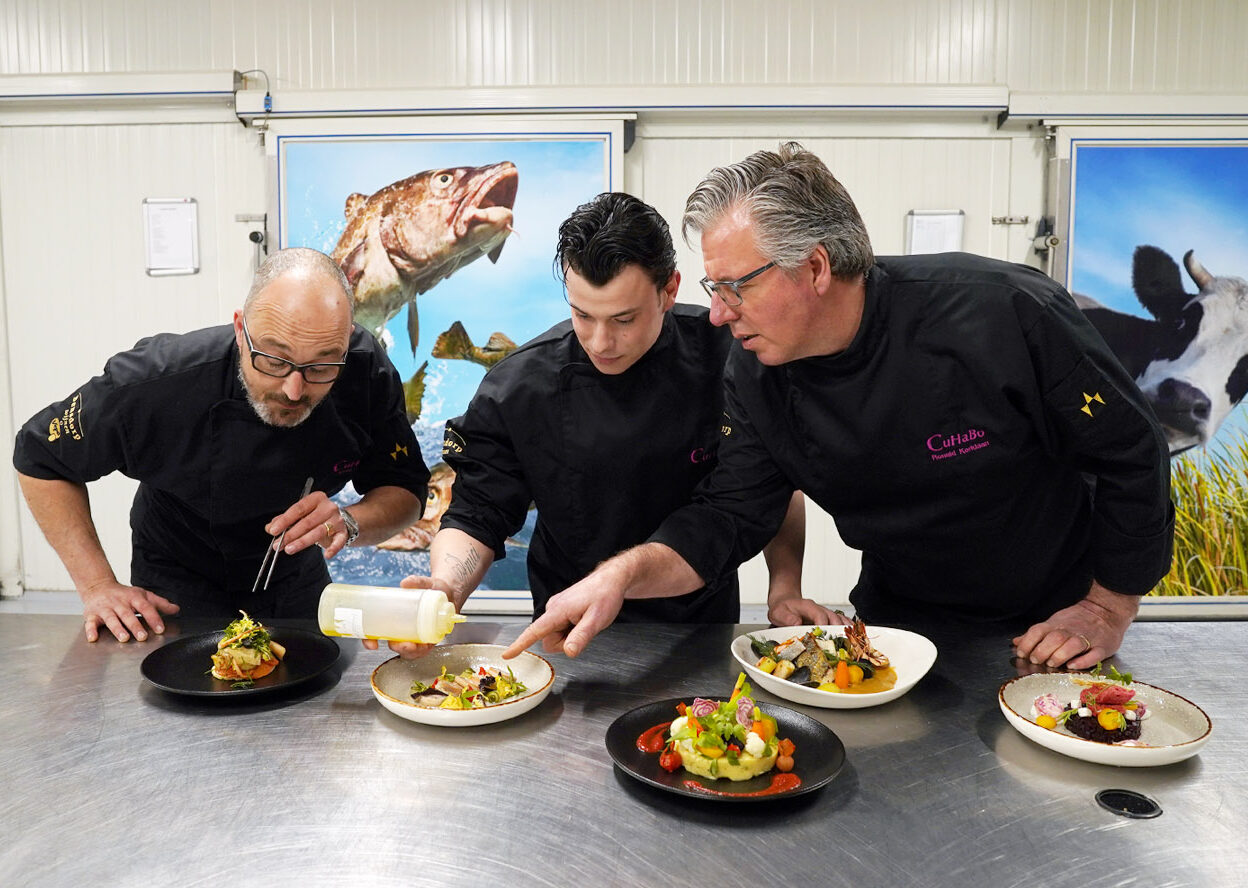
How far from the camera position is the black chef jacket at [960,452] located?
1.91 m

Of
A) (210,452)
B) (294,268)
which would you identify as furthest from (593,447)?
(210,452)

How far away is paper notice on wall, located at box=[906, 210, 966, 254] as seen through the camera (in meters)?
4.54

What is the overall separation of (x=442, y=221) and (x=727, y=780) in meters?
3.69

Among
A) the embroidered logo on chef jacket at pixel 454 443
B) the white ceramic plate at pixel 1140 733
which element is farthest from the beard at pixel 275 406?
the white ceramic plate at pixel 1140 733

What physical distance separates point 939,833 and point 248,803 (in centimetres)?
95

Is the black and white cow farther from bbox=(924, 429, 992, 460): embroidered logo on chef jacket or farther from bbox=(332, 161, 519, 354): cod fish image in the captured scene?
bbox=(924, 429, 992, 460): embroidered logo on chef jacket

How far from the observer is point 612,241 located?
198 cm

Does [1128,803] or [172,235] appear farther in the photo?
[172,235]

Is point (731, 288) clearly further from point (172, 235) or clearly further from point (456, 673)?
point (172, 235)

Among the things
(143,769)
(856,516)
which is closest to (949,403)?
(856,516)

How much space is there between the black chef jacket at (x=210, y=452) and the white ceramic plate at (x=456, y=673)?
2.66 ft

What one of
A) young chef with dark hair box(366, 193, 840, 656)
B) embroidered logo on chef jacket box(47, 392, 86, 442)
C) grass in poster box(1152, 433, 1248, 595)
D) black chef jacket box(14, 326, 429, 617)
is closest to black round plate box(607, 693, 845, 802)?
young chef with dark hair box(366, 193, 840, 656)

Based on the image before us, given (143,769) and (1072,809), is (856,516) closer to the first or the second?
(1072,809)

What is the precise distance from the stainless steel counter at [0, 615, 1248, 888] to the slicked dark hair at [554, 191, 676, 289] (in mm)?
839
